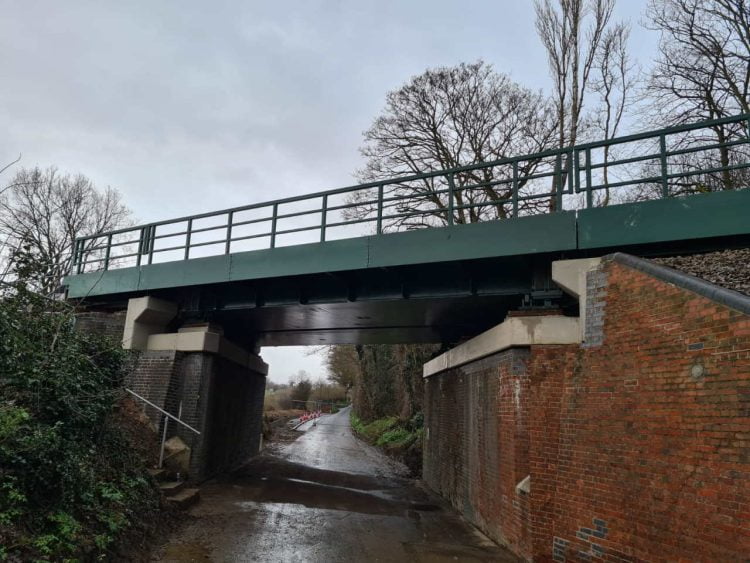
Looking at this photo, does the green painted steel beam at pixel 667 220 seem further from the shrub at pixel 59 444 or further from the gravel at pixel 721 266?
the shrub at pixel 59 444

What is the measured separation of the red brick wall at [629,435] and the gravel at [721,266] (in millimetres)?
911

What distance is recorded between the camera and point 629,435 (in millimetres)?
6672

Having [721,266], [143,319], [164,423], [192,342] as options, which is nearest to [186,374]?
[192,342]

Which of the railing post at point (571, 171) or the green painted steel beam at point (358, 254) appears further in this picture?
the railing post at point (571, 171)

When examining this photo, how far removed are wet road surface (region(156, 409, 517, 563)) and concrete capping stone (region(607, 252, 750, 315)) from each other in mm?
4713

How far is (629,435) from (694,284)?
204 centimetres

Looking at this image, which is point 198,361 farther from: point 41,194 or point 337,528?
point 41,194

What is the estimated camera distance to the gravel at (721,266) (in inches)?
264

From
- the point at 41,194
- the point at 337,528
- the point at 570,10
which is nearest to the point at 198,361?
the point at 337,528

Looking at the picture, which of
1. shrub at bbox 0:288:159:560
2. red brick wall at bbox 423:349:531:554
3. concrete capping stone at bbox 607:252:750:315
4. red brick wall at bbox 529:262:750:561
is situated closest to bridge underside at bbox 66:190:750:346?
concrete capping stone at bbox 607:252:750:315

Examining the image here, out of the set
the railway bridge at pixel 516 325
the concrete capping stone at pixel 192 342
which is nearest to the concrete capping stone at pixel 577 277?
the railway bridge at pixel 516 325

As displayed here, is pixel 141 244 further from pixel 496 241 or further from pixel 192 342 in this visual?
pixel 496 241

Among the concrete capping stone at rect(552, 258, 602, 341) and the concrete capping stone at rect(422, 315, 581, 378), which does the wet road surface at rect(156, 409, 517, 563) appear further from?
the concrete capping stone at rect(552, 258, 602, 341)

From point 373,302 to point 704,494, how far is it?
24.2 feet
